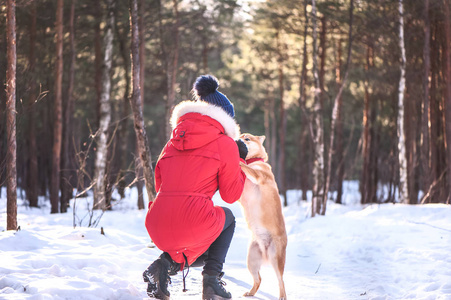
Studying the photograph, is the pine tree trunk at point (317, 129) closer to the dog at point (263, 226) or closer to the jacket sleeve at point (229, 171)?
the dog at point (263, 226)

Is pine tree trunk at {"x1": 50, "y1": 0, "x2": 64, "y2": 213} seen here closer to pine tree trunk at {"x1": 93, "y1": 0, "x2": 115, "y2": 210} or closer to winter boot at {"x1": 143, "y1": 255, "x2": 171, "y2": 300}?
pine tree trunk at {"x1": 93, "y1": 0, "x2": 115, "y2": 210}

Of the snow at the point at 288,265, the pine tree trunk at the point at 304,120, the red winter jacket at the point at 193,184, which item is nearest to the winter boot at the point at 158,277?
the red winter jacket at the point at 193,184

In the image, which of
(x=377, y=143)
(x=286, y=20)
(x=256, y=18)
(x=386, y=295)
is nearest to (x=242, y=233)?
(x=386, y=295)

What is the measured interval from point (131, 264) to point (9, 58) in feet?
12.9

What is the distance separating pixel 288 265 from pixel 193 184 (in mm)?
4009

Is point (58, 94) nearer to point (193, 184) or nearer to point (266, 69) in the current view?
point (193, 184)

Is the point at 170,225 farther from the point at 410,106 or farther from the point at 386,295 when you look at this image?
the point at 410,106

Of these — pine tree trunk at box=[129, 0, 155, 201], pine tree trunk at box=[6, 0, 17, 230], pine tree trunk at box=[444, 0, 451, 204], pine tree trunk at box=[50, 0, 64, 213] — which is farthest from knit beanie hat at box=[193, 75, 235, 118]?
pine tree trunk at box=[444, 0, 451, 204]

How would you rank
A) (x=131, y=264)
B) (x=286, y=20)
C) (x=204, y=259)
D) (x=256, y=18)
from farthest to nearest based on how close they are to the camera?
(x=256, y=18)
(x=286, y=20)
(x=131, y=264)
(x=204, y=259)

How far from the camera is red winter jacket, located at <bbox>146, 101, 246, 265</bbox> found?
3.65 meters

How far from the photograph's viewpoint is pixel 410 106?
1870 centimetres

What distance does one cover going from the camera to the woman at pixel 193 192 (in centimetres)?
366

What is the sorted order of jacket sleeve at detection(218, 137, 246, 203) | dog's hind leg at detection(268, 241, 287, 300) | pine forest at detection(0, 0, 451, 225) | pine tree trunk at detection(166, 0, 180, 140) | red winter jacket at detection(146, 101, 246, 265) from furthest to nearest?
1. pine tree trunk at detection(166, 0, 180, 140)
2. pine forest at detection(0, 0, 451, 225)
3. dog's hind leg at detection(268, 241, 287, 300)
4. jacket sleeve at detection(218, 137, 246, 203)
5. red winter jacket at detection(146, 101, 246, 265)

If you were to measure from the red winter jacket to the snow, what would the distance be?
1002 millimetres
